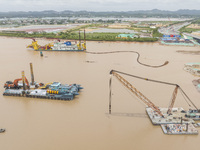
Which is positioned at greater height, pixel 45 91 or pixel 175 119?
pixel 45 91

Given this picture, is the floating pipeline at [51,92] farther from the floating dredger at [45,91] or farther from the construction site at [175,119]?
the construction site at [175,119]

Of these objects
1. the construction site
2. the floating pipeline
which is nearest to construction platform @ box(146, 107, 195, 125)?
the construction site

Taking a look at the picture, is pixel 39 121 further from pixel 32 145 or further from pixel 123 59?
pixel 123 59

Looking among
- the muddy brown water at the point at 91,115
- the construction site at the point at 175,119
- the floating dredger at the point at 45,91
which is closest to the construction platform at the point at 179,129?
the construction site at the point at 175,119

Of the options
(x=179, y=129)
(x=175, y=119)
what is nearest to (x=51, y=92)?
(x=175, y=119)

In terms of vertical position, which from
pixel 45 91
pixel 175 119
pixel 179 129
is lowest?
pixel 179 129

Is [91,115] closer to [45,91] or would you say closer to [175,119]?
[45,91]

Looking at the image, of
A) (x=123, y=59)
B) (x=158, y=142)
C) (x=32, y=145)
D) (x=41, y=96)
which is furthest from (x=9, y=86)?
(x=123, y=59)
